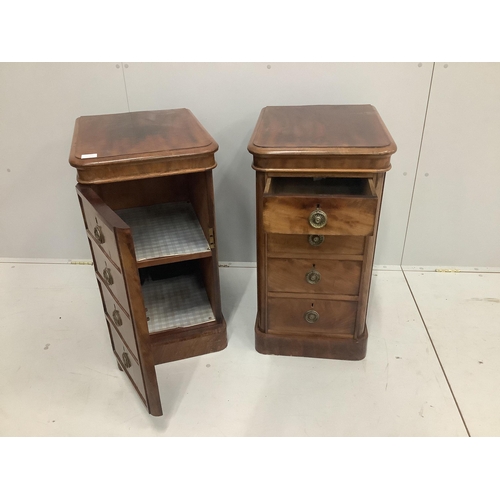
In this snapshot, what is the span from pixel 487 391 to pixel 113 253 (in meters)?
1.22

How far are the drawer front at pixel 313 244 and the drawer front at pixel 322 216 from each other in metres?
0.15

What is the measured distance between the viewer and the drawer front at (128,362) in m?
1.34

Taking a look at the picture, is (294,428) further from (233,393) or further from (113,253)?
(113,253)

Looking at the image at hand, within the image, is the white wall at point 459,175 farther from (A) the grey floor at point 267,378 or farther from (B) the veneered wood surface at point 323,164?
(B) the veneered wood surface at point 323,164

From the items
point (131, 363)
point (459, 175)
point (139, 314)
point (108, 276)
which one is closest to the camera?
point (139, 314)

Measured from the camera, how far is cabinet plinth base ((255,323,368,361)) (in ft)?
5.15

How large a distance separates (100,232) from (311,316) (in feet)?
2.44

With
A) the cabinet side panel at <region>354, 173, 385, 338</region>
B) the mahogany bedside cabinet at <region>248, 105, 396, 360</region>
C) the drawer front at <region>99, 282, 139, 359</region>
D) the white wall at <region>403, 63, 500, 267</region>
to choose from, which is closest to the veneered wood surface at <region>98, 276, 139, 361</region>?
the drawer front at <region>99, 282, 139, 359</region>

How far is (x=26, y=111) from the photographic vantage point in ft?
6.00

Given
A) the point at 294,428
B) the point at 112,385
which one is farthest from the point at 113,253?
the point at 294,428

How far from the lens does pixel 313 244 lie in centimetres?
139

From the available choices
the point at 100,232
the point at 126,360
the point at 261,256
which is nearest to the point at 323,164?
the point at 261,256

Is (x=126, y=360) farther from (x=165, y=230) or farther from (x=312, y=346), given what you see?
(x=312, y=346)

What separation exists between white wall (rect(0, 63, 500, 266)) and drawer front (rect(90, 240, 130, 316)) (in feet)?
2.38
